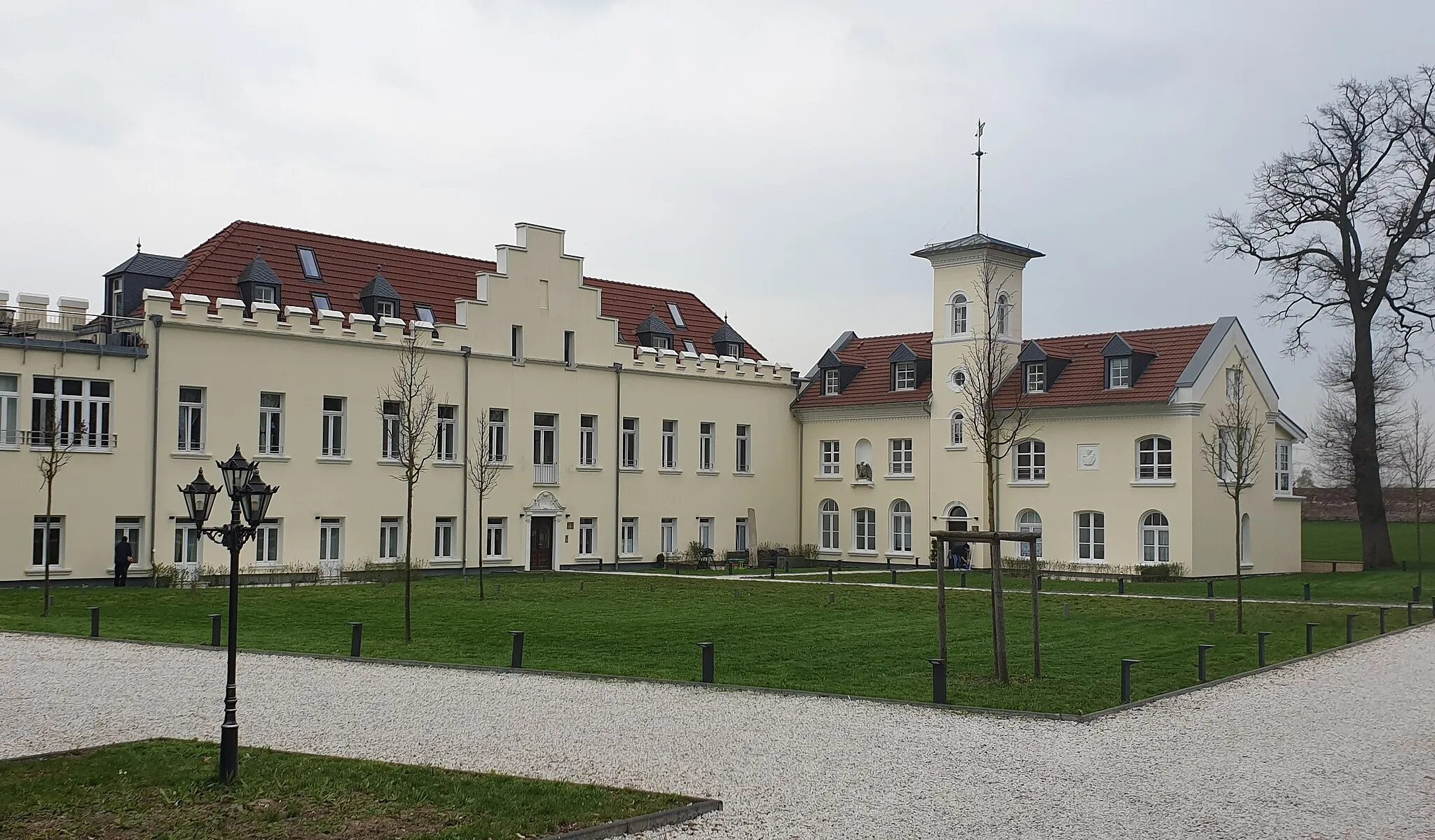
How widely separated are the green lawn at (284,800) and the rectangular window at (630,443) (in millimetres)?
38720

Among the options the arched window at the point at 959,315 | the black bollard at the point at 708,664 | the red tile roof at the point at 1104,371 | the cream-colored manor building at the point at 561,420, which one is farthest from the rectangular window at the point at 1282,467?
the black bollard at the point at 708,664

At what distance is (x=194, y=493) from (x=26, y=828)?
4.76 metres

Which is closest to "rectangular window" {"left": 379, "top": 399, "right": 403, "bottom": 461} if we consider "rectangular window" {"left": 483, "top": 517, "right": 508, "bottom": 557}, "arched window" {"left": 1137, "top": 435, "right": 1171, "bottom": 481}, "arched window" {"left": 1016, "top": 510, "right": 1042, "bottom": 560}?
"rectangular window" {"left": 483, "top": 517, "right": 508, "bottom": 557}

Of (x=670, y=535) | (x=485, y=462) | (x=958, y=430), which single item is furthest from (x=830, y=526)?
(x=485, y=462)

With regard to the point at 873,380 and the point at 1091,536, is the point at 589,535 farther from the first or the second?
the point at 1091,536

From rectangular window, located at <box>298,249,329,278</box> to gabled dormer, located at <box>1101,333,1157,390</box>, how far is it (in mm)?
26972

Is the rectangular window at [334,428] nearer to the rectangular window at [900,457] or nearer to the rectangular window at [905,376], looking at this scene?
the rectangular window at [900,457]

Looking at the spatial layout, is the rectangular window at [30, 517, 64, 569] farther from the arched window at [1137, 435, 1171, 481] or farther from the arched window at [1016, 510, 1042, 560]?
the arched window at [1137, 435, 1171, 481]

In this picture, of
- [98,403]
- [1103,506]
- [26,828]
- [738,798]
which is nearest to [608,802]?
[738,798]

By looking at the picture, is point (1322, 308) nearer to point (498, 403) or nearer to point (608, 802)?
point (498, 403)

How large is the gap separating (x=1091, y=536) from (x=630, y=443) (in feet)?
55.9

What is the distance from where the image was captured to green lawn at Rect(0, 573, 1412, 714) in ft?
63.2

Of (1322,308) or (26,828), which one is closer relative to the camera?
(26,828)

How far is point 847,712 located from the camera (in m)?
16.0
